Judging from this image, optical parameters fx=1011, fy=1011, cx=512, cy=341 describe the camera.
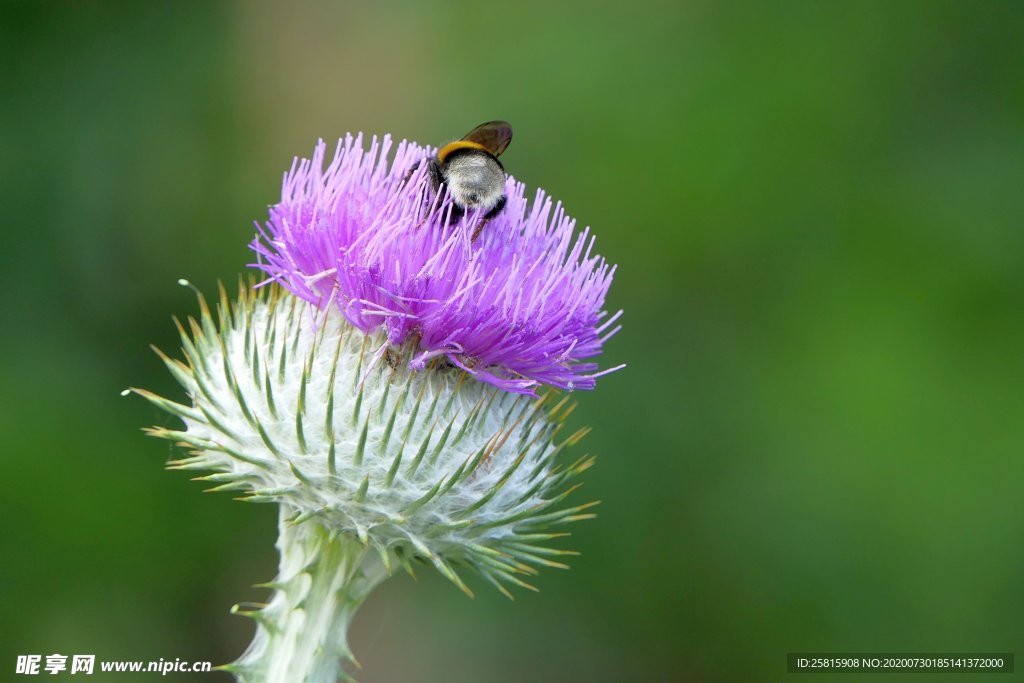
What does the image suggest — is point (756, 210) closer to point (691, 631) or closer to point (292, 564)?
point (691, 631)

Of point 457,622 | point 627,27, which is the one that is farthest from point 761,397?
point 627,27

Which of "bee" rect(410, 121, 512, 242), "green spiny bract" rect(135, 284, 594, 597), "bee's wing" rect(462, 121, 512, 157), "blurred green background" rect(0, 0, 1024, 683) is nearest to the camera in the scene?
"green spiny bract" rect(135, 284, 594, 597)

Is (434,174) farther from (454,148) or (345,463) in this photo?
(345,463)

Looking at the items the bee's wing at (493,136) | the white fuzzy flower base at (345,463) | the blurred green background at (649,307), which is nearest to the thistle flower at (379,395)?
the white fuzzy flower base at (345,463)

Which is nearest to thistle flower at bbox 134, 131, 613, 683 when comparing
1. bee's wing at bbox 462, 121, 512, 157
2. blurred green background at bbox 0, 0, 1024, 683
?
bee's wing at bbox 462, 121, 512, 157

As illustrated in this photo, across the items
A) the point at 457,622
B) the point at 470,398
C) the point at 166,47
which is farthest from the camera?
the point at 166,47

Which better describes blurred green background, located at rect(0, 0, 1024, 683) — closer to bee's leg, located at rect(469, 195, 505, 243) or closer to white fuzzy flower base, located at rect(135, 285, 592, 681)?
white fuzzy flower base, located at rect(135, 285, 592, 681)
